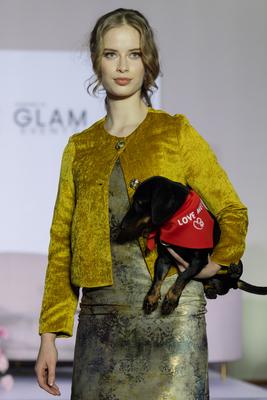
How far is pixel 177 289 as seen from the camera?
5.08 ft

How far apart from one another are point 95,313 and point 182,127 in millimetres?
342

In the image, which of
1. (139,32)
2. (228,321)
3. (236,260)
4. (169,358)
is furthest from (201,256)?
(228,321)

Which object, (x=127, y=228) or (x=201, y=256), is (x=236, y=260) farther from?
(x=127, y=228)

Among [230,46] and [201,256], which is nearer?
[201,256]

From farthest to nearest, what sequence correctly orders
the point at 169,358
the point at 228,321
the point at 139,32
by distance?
the point at 228,321, the point at 139,32, the point at 169,358

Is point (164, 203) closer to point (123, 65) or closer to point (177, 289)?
point (177, 289)

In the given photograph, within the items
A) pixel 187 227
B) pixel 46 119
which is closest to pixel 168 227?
pixel 187 227

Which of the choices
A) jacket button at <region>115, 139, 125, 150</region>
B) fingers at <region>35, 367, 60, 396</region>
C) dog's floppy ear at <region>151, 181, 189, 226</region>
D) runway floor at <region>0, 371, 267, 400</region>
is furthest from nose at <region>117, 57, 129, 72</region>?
runway floor at <region>0, 371, 267, 400</region>

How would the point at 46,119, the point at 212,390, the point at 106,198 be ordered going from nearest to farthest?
the point at 106,198
the point at 212,390
the point at 46,119

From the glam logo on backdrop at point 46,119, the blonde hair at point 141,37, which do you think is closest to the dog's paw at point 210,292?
the blonde hair at point 141,37

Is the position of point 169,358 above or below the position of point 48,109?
below

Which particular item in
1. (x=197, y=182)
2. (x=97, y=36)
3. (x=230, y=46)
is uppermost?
(x=230, y=46)

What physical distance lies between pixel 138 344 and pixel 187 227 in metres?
0.20

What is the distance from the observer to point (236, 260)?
1620 mm
